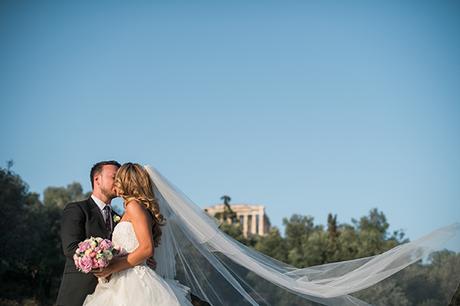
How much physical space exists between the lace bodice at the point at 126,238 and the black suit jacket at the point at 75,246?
11.0 inches

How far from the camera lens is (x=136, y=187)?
20.1 ft

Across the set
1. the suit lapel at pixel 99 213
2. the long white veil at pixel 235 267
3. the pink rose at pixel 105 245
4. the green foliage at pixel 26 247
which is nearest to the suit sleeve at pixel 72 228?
the suit lapel at pixel 99 213

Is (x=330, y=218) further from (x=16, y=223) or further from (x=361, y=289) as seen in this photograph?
(x=361, y=289)

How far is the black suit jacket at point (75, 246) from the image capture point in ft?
19.6

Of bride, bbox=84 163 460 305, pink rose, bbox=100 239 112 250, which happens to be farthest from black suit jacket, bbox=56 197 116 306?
bride, bbox=84 163 460 305

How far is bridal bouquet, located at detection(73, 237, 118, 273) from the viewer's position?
5.42 meters

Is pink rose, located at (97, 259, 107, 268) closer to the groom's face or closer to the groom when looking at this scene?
the groom

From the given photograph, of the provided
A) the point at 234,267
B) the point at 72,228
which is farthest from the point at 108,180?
the point at 234,267

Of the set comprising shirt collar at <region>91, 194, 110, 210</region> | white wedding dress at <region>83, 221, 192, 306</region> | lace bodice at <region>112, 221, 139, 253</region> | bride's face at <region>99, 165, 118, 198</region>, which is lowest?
white wedding dress at <region>83, 221, 192, 306</region>

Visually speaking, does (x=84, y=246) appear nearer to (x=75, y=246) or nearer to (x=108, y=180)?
(x=75, y=246)

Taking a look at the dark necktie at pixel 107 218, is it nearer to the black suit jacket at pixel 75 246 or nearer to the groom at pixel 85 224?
the groom at pixel 85 224

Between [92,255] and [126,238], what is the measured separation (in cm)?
63

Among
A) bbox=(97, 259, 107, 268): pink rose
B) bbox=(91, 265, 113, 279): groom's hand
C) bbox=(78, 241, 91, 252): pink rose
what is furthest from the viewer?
bbox=(91, 265, 113, 279): groom's hand

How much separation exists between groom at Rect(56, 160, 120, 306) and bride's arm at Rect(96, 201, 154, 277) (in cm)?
38
